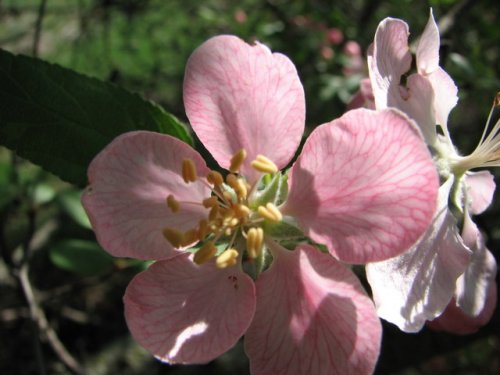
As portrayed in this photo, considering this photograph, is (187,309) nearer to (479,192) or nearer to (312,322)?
(312,322)

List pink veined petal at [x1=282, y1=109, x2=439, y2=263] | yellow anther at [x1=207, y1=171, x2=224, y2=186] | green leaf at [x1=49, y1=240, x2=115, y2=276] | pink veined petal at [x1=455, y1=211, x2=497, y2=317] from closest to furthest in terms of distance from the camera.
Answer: pink veined petal at [x1=282, y1=109, x2=439, y2=263], yellow anther at [x1=207, y1=171, x2=224, y2=186], pink veined petal at [x1=455, y1=211, x2=497, y2=317], green leaf at [x1=49, y1=240, x2=115, y2=276]

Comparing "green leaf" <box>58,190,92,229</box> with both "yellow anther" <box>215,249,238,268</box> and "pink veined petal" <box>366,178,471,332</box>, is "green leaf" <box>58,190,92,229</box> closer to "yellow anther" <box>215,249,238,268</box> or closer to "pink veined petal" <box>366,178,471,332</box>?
"yellow anther" <box>215,249,238,268</box>

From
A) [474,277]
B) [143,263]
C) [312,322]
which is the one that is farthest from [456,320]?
[143,263]

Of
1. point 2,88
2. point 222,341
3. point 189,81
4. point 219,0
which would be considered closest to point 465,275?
point 222,341

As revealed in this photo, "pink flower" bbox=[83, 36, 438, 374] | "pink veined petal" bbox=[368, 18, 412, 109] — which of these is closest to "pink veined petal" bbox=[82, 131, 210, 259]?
"pink flower" bbox=[83, 36, 438, 374]

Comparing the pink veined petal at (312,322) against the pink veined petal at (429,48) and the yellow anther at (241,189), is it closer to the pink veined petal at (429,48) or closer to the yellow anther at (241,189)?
the yellow anther at (241,189)

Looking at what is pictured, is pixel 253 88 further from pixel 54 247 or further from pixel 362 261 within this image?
pixel 54 247
